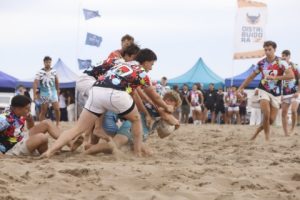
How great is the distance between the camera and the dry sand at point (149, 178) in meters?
4.88

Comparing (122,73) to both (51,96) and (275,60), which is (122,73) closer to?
(275,60)

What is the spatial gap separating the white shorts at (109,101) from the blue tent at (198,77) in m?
21.1

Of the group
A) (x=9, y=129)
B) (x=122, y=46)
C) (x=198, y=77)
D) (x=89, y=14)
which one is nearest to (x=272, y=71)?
(x=122, y=46)

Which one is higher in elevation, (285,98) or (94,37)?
(94,37)

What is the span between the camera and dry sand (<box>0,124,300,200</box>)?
488 centimetres

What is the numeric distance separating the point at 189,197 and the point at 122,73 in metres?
2.38

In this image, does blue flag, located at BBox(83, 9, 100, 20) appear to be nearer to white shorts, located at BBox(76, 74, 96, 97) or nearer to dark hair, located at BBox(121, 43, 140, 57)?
white shorts, located at BBox(76, 74, 96, 97)

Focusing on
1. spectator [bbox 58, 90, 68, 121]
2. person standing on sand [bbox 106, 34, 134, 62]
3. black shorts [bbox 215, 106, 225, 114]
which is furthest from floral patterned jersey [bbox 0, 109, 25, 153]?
spectator [bbox 58, 90, 68, 121]

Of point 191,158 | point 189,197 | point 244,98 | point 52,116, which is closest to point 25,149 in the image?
point 191,158

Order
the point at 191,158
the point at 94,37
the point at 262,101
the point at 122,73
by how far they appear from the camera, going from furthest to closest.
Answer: the point at 94,37 → the point at 262,101 → the point at 191,158 → the point at 122,73

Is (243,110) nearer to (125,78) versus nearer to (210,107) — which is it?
(210,107)

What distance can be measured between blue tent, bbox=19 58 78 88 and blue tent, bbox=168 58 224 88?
427 centimetres

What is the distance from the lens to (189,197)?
4855 millimetres

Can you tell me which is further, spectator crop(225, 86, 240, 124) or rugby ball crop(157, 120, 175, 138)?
spectator crop(225, 86, 240, 124)
